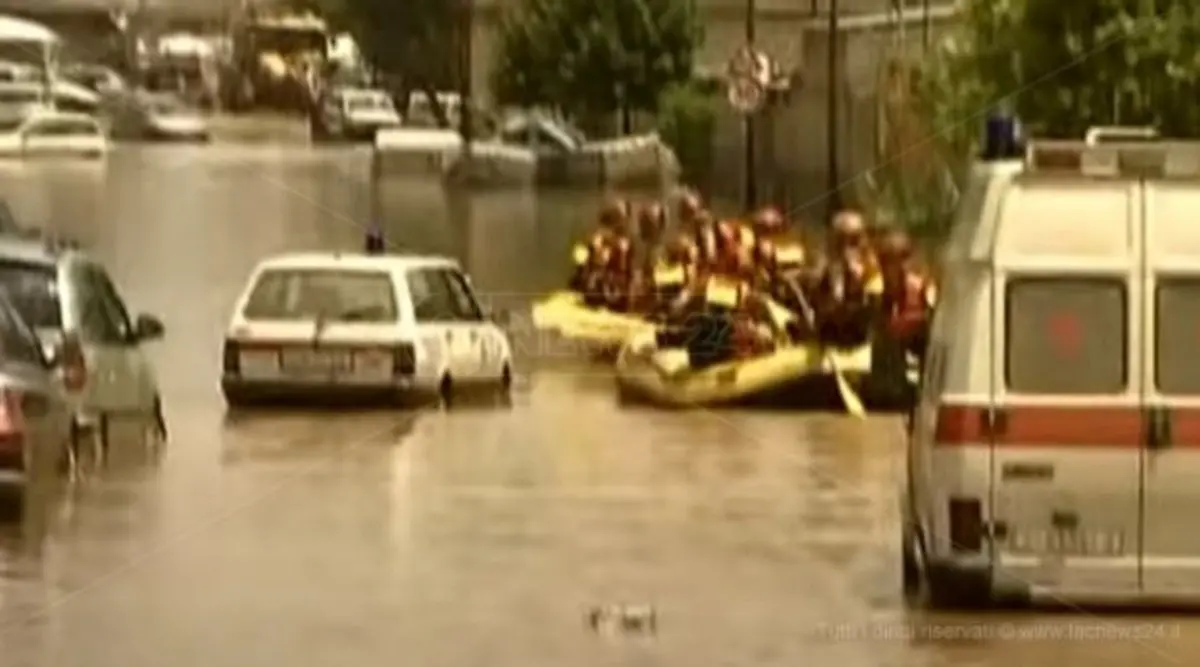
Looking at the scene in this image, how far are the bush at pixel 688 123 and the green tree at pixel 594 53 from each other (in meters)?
0.08

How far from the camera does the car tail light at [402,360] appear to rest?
687 inches

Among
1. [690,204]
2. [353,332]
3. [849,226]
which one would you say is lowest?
[353,332]

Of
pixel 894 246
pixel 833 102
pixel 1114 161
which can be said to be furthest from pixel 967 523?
pixel 833 102

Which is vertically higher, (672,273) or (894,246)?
(894,246)

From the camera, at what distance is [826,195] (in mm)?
17875

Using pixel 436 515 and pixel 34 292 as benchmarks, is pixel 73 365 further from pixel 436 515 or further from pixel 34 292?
pixel 436 515

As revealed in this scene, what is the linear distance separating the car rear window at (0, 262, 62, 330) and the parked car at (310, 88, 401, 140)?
1.62m

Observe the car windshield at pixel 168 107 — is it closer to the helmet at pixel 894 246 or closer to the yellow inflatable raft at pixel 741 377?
the yellow inflatable raft at pixel 741 377

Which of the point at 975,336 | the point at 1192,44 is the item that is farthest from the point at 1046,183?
the point at 1192,44

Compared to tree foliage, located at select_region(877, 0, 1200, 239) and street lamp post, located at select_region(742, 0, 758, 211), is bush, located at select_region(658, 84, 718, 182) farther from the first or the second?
tree foliage, located at select_region(877, 0, 1200, 239)

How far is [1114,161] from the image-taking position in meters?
10.1

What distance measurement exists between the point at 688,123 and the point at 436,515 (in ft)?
15.6

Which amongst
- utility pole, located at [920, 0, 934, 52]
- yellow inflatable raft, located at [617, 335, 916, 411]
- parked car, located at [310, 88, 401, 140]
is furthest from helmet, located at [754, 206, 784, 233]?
parked car, located at [310, 88, 401, 140]

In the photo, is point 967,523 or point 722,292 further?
point 722,292
